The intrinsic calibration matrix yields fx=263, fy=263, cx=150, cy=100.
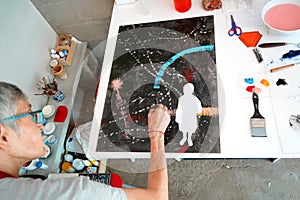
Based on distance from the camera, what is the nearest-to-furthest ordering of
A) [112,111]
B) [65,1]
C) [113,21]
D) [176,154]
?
[176,154] → [112,111] → [113,21] → [65,1]

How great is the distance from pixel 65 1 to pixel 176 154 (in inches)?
43.4

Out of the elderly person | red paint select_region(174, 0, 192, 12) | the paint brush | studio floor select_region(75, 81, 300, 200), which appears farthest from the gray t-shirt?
red paint select_region(174, 0, 192, 12)

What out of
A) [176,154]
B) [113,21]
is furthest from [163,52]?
[176,154]

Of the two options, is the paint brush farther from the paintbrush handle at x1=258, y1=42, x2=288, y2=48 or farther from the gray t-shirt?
the gray t-shirt

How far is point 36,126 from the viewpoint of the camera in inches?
32.0

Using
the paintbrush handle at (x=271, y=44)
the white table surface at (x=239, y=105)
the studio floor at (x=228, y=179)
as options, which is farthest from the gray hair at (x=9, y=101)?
the paintbrush handle at (x=271, y=44)

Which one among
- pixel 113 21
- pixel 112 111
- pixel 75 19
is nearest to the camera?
pixel 112 111

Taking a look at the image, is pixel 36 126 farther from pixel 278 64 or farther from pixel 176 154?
pixel 278 64

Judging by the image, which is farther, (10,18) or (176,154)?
(10,18)

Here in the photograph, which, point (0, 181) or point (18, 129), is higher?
point (18, 129)

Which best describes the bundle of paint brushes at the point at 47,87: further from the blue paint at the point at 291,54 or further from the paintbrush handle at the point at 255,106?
the blue paint at the point at 291,54

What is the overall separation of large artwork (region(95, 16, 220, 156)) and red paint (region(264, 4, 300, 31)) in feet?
0.75

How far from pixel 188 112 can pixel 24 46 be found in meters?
0.97

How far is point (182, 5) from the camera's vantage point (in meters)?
1.16
